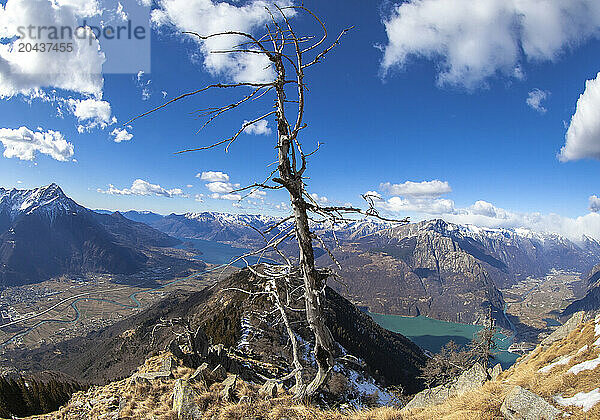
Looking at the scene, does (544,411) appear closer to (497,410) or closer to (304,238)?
(497,410)

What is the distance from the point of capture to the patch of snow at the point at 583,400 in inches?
259

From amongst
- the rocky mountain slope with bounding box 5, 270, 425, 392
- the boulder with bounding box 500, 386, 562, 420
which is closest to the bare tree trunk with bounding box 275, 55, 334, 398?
the boulder with bounding box 500, 386, 562, 420

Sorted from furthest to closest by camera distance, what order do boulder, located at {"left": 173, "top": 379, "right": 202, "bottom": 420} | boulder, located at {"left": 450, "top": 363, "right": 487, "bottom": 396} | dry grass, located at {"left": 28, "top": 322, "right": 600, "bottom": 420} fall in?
boulder, located at {"left": 450, "top": 363, "right": 487, "bottom": 396}, boulder, located at {"left": 173, "top": 379, "right": 202, "bottom": 420}, dry grass, located at {"left": 28, "top": 322, "right": 600, "bottom": 420}

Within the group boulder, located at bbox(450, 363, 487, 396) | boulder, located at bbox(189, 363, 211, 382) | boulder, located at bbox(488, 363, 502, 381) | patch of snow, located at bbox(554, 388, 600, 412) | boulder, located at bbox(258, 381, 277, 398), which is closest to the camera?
patch of snow, located at bbox(554, 388, 600, 412)

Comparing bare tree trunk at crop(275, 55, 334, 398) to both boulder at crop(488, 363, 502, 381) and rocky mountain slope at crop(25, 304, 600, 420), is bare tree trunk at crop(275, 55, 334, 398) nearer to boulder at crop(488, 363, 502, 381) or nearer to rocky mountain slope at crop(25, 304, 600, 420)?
rocky mountain slope at crop(25, 304, 600, 420)

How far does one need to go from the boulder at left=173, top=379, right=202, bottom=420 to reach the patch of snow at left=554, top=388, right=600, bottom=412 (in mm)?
9182

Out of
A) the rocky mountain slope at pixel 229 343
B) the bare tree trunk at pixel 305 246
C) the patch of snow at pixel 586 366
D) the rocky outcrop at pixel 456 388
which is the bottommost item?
the rocky mountain slope at pixel 229 343

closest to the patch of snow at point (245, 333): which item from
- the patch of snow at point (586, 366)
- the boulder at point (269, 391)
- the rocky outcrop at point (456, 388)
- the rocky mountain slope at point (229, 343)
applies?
Answer: the rocky mountain slope at point (229, 343)

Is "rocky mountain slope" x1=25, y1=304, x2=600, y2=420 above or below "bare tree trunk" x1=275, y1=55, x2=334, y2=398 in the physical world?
below

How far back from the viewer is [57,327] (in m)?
155

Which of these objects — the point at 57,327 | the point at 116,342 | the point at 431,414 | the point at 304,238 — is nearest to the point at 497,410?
the point at 431,414

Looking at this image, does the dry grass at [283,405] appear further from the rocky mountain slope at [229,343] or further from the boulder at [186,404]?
the rocky mountain slope at [229,343]

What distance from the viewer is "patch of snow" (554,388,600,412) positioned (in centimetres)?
657

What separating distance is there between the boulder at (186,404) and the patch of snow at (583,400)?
9.18m
